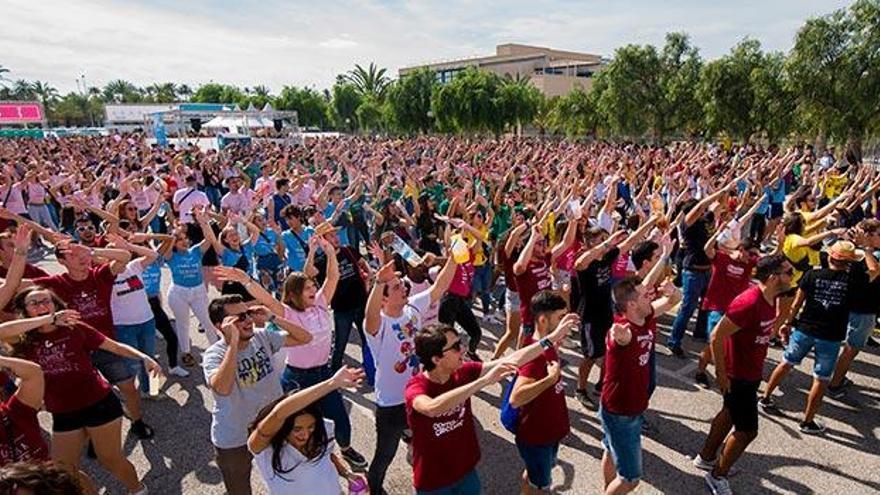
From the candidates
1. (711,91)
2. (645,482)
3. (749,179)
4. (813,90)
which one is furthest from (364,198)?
(711,91)

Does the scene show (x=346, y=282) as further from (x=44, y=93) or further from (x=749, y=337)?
(x=44, y=93)

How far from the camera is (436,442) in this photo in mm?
2984

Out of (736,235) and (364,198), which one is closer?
(736,235)

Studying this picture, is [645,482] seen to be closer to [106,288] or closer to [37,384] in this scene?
[37,384]

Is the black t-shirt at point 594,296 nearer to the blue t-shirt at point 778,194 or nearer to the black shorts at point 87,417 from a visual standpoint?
the black shorts at point 87,417

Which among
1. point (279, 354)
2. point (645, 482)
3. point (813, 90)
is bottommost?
Result: point (645, 482)

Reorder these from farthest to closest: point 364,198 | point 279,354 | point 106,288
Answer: point 364,198
point 106,288
point 279,354

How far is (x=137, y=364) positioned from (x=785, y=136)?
2954 cm

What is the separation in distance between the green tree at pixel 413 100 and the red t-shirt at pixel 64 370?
45.2 metres

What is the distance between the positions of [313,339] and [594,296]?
9.15 ft

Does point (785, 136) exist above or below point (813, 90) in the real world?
below

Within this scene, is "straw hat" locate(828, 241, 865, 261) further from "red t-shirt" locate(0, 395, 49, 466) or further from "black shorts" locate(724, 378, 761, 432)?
"red t-shirt" locate(0, 395, 49, 466)

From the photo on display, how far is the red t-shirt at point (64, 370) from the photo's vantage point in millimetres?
3574

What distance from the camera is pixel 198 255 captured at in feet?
20.1
